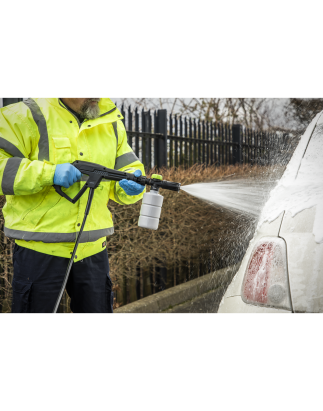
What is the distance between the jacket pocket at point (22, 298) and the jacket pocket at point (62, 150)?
0.70 meters

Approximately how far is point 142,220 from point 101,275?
18.0 inches

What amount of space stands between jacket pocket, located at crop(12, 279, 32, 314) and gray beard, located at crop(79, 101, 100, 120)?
1.00 meters

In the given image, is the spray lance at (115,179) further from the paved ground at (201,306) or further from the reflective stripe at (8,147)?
the paved ground at (201,306)

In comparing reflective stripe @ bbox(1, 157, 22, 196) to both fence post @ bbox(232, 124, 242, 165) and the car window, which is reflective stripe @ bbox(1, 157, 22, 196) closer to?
the car window

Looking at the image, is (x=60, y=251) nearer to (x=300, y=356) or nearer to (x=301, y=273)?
(x=301, y=273)

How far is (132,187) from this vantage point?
1903mm

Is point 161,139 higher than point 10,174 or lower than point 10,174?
higher

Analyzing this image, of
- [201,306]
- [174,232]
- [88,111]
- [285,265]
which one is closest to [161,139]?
[174,232]

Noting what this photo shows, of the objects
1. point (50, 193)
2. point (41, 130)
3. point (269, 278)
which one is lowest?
point (269, 278)

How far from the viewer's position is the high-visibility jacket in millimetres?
1665

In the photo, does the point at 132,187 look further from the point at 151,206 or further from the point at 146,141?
the point at 146,141

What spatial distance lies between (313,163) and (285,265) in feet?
1.96

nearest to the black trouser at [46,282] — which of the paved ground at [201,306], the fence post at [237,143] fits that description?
the paved ground at [201,306]

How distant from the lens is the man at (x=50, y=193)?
1688mm
